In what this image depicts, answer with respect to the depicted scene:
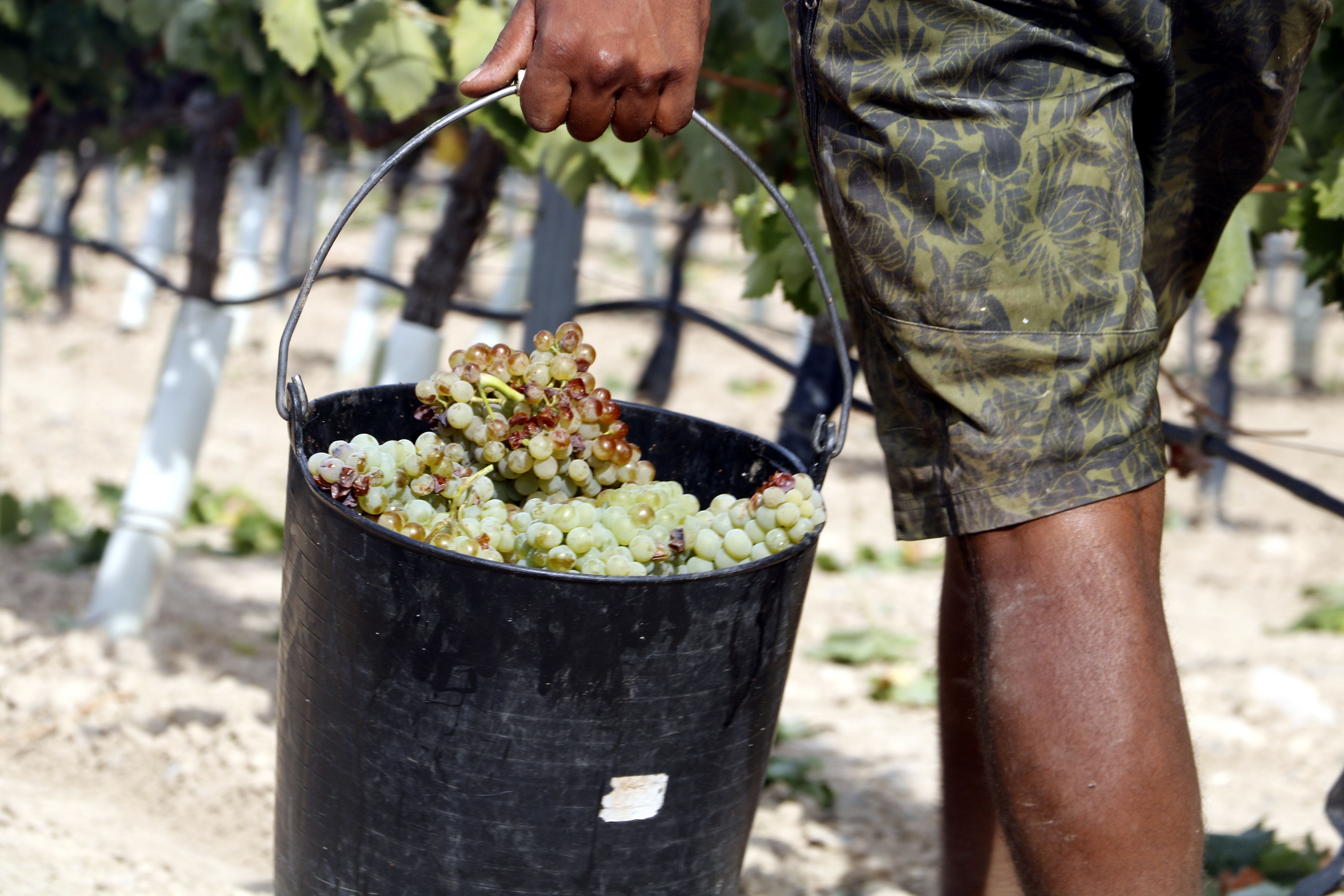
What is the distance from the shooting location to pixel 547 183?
275 cm

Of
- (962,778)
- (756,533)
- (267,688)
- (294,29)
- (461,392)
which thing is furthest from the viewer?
(267,688)

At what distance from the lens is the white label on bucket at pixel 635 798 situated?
1.07 meters

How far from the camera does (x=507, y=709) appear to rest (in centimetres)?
103

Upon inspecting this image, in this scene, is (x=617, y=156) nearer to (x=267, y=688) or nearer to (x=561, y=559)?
(x=561, y=559)

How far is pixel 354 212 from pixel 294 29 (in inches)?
51.6

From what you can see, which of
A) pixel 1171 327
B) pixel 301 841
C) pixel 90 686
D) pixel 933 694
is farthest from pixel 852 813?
pixel 90 686

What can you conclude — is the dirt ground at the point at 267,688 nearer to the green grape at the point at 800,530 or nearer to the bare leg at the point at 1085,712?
the green grape at the point at 800,530

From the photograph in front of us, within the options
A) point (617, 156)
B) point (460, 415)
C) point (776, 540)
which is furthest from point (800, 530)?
point (617, 156)

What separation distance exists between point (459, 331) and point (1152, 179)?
1016 cm

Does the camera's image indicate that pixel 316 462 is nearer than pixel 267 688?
Yes

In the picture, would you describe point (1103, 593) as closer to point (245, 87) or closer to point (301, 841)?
point (301, 841)

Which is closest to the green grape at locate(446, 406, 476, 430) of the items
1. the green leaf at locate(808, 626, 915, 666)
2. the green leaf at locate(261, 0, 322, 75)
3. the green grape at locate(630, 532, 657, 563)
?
the green grape at locate(630, 532, 657, 563)

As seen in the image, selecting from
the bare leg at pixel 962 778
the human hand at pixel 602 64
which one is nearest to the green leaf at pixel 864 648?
the bare leg at pixel 962 778

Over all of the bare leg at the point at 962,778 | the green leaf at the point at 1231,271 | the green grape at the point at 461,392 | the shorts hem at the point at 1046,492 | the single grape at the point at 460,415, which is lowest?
the bare leg at the point at 962,778
